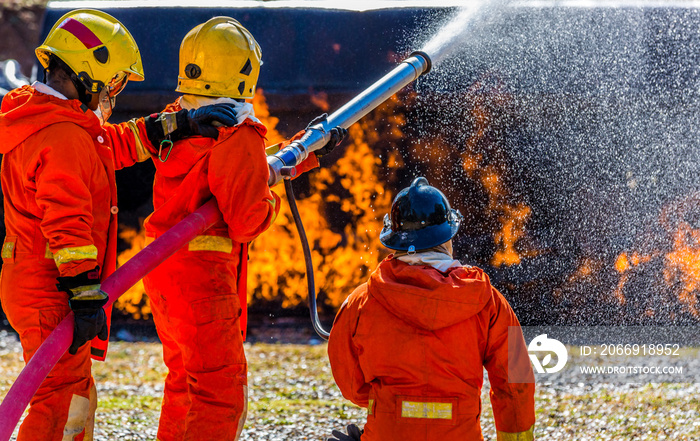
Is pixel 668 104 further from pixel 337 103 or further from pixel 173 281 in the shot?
pixel 173 281

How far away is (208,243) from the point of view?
3.43 metres

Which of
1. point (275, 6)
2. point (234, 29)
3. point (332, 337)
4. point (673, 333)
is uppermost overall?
point (275, 6)

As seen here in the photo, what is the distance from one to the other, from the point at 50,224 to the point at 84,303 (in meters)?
0.34

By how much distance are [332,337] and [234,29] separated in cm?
156

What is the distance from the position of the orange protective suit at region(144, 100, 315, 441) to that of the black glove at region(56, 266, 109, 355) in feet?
1.20

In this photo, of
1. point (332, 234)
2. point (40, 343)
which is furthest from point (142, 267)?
point (332, 234)

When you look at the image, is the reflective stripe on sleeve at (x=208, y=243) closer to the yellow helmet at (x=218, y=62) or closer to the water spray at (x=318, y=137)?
the water spray at (x=318, y=137)

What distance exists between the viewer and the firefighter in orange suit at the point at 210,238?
3289 millimetres

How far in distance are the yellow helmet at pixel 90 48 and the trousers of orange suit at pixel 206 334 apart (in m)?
0.85

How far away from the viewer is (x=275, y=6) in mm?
6852

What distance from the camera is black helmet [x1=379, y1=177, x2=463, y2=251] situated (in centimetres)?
280

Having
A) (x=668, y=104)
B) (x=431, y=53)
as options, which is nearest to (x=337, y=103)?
(x=431, y=53)

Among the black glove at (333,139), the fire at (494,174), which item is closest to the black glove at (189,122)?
the black glove at (333,139)

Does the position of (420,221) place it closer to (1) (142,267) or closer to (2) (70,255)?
(1) (142,267)
